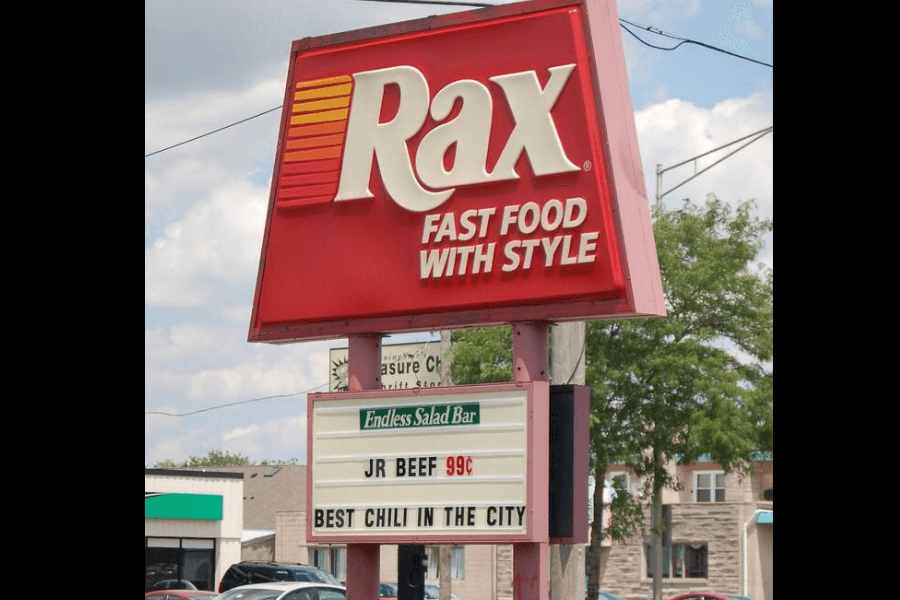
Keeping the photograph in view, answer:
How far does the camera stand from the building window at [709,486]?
63.3 metres

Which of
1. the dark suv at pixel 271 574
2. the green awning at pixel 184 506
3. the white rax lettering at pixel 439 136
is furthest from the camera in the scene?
the green awning at pixel 184 506

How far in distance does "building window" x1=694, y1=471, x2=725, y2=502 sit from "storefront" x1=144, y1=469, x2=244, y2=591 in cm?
2539

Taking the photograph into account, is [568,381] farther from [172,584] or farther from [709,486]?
[709,486]

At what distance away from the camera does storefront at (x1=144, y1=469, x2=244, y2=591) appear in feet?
145

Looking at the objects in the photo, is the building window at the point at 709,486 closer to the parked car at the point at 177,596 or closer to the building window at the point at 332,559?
the building window at the point at 332,559

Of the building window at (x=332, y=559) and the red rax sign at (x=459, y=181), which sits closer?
the red rax sign at (x=459, y=181)

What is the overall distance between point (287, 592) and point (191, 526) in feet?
84.0

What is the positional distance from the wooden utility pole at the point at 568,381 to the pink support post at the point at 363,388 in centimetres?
504

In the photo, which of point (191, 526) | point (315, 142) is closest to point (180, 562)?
point (191, 526)

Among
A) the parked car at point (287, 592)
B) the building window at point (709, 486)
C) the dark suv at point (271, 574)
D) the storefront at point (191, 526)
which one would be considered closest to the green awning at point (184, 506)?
the storefront at point (191, 526)

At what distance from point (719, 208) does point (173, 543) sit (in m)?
22.9

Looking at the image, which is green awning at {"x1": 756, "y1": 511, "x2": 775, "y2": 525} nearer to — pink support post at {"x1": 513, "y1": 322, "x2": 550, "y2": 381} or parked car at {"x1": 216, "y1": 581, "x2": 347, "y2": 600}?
parked car at {"x1": 216, "y1": 581, "x2": 347, "y2": 600}
